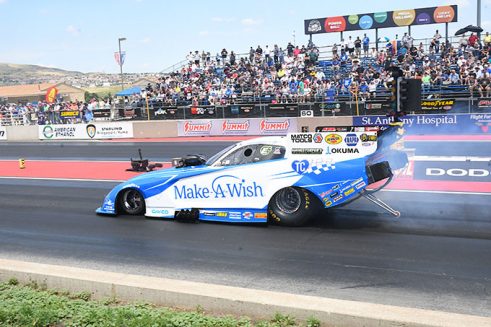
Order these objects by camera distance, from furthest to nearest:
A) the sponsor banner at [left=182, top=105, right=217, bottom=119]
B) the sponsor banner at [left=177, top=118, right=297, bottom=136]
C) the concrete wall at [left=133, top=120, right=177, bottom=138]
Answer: the concrete wall at [left=133, top=120, right=177, bottom=138] → the sponsor banner at [left=182, top=105, right=217, bottom=119] → the sponsor banner at [left=177, top=118, right=297, bottom=136]

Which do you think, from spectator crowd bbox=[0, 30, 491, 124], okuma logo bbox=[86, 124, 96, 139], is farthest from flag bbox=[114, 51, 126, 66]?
okuma logo bbox=[86, 124, 96, 139]

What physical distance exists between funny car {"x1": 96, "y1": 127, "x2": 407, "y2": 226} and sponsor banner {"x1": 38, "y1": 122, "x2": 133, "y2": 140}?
2356cm

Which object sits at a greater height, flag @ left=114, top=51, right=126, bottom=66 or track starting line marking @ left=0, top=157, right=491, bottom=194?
flag @ left=114, top=51, right=126, bottom=66

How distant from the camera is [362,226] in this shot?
9.08 meters

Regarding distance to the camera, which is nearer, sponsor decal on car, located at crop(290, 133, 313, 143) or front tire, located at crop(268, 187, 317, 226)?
front tire, located at crop(268, 187, 317, 226)

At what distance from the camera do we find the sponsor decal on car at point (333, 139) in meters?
8.84

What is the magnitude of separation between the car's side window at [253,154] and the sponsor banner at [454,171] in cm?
615

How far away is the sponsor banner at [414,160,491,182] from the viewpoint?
1366cm

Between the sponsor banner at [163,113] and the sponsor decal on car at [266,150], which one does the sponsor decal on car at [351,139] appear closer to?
the sponsor decal on car at [266,150]

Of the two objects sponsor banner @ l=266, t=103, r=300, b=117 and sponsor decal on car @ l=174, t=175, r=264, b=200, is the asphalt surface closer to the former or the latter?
sponsor decal on car @ l=174, t=175, r=264, b=200

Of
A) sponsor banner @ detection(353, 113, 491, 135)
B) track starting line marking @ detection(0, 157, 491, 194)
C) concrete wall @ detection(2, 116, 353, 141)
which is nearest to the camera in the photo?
track starting line marking @ detection(0, 157, 491, 194)

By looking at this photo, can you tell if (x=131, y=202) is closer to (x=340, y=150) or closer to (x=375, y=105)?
(x=340, y=150)

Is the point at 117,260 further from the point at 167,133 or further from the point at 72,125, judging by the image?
the point at 72,125

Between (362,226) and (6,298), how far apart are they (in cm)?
559
